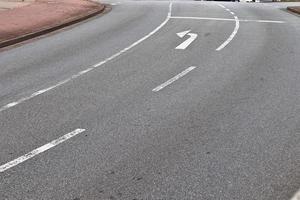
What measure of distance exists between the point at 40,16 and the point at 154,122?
41.7 feet

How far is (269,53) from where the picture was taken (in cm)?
1373

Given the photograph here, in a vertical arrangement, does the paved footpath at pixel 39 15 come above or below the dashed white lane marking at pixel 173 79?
below

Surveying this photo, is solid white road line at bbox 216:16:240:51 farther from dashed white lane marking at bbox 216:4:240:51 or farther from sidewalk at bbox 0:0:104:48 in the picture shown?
sidewalk at bbox 0:0:104:48

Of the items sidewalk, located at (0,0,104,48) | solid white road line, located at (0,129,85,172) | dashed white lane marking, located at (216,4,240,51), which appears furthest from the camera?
sidewalk, located at (0,0,104,48)

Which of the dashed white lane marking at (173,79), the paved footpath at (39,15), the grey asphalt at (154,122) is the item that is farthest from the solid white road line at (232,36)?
the paved footpath at (39,15)

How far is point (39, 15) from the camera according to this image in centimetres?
1966

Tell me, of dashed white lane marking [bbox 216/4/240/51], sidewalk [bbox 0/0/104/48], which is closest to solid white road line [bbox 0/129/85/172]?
dashed white lane marking [bbox 216/4/240/51]

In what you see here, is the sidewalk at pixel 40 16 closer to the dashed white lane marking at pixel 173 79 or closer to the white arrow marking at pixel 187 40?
the white arrow marking at pixel 187 40

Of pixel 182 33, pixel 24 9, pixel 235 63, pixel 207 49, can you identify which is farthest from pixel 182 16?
pixel 235 63

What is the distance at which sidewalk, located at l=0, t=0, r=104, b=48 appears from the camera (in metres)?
16.3

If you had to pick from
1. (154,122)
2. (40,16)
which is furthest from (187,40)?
(154,122)

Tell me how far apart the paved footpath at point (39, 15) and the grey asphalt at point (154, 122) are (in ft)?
7.03

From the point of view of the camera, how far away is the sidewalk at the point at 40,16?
641 inches

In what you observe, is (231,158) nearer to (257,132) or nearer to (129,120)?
(257,132)
